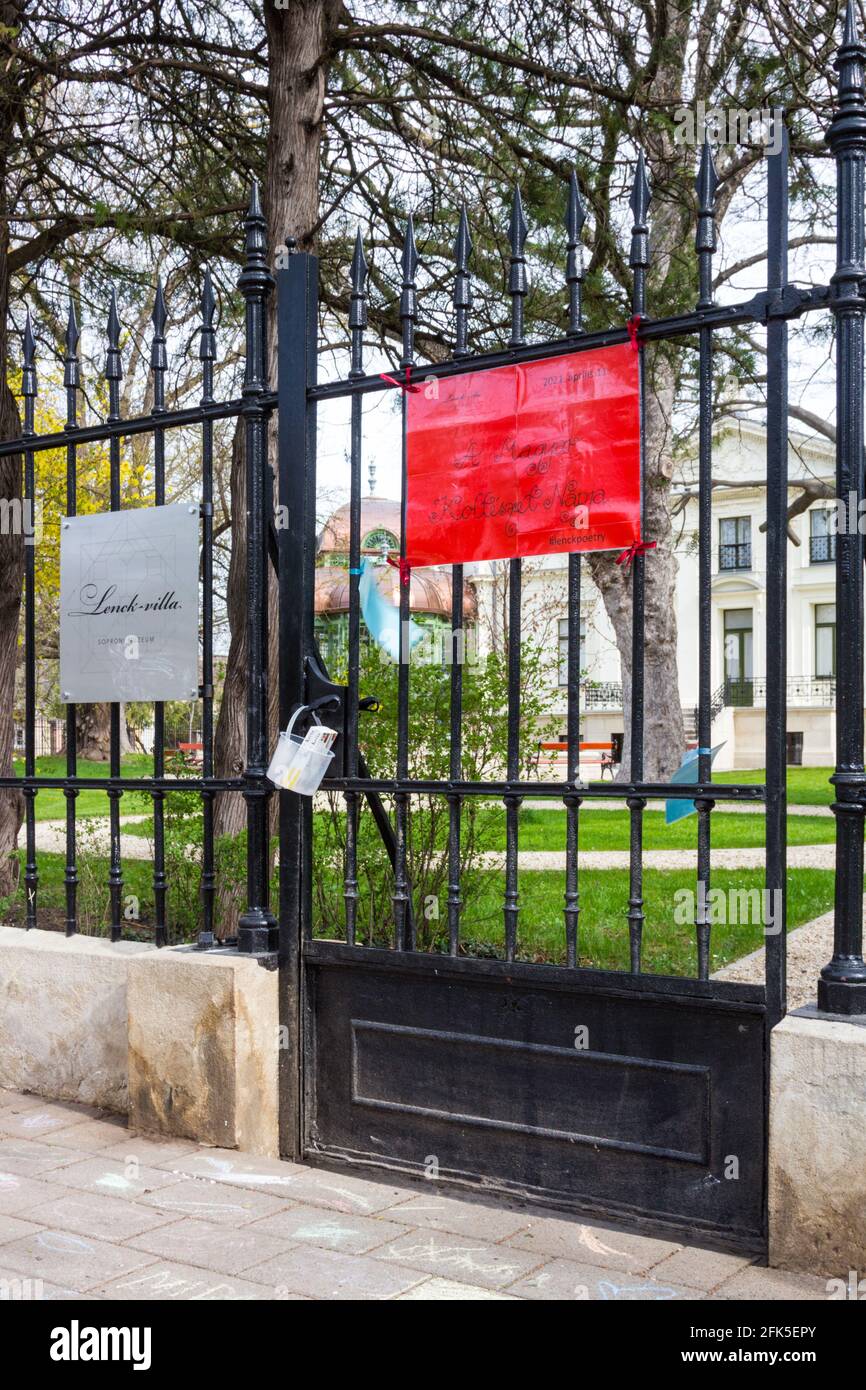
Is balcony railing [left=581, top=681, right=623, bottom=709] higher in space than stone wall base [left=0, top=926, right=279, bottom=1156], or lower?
higher

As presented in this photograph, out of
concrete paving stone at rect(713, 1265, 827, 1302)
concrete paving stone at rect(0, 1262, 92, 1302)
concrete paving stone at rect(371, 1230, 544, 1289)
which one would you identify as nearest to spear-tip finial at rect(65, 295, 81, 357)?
concrete paving stone at rect(0, 1262, 92, 1302)

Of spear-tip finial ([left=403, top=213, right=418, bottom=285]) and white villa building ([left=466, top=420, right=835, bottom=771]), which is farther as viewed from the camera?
white villa building ([left=466, top=420, right=835, bottom=771])

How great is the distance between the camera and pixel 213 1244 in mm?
3537

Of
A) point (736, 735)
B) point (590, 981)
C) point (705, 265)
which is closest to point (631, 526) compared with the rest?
point (705, 265)

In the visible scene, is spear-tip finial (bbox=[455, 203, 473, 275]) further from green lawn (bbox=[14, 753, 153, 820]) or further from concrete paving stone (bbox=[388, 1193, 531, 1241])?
green lawn (bbox=[14, 753, 153, 820])

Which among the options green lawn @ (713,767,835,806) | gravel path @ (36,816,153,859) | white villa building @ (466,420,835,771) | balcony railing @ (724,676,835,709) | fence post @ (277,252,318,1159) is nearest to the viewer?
fence post @ (277,252,318,1159)

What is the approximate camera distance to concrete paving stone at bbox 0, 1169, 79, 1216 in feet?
12.6

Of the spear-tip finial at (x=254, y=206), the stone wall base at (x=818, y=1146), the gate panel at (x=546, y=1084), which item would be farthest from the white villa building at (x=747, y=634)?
the stone wall base at (x=818, y=1146)

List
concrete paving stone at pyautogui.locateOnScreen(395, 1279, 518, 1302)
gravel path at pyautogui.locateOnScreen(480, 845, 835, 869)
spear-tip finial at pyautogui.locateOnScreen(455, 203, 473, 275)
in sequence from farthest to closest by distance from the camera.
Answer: gravel path at pyautogui.locateOnScreen(480, 845, 835, 869), spear-tip finial at pyautogui.locateOnScreen(455, 203, 473, 275), concrete paving stone at pyautogui.locateOnScreen(395, 1279, 518, 1302)

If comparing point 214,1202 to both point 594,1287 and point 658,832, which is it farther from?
point 658,832

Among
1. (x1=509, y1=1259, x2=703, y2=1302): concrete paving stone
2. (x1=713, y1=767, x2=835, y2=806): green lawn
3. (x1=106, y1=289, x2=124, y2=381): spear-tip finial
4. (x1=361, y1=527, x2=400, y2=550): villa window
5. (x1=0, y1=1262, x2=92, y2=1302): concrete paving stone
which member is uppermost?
(x1=106, y1=289, x2=124, y2=381): spear-tip finial

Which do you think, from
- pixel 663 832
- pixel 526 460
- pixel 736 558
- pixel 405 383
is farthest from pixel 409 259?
pixel 736 558

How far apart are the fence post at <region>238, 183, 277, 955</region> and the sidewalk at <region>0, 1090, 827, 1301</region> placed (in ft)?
2.69

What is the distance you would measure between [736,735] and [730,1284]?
3303 cm
